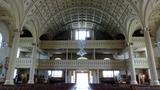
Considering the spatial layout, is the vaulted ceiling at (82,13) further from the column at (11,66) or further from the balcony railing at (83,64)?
the balcony railing at (83,64)

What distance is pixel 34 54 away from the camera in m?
19.8

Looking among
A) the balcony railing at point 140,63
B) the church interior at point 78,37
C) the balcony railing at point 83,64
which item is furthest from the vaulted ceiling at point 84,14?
the balcony railing at point 83,64

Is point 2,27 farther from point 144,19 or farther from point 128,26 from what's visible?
point 144,19

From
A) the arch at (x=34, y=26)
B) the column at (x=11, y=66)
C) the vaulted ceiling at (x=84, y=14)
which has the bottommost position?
the column at (x=11, y=66)

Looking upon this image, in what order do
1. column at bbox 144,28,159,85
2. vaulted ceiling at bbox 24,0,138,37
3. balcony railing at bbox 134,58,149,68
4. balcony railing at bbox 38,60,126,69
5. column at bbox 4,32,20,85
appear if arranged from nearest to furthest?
column at bbox 144,28,159,85 → column at bbox 4,32,20,85 → vaulted ceiling at bbox 24,0,138,37 → balcony railing at bbox 134,58,149,68 → balcony railing at bbox 38,60,126,69

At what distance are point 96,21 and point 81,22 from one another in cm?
245

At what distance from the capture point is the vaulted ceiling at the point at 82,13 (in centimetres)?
1729

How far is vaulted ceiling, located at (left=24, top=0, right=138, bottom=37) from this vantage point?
17288 mm

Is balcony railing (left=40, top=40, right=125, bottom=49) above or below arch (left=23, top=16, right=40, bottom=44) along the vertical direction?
below

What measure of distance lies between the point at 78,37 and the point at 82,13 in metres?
5.19

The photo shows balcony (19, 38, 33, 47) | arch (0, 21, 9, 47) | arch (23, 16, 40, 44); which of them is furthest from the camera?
arch (0, 21, 9, 47)

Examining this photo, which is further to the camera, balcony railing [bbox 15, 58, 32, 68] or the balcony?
the balcony

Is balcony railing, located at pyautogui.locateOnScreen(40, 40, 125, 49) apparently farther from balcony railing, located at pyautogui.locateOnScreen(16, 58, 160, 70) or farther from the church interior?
balcony railing, located at pyautogui.locateOnScreen(16, 58, 160, 70)

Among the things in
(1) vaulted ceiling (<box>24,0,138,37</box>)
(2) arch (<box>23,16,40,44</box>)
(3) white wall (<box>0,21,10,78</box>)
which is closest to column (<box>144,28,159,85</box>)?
(1) vaulted ceiling (<box>24,0,138,37</box>)
